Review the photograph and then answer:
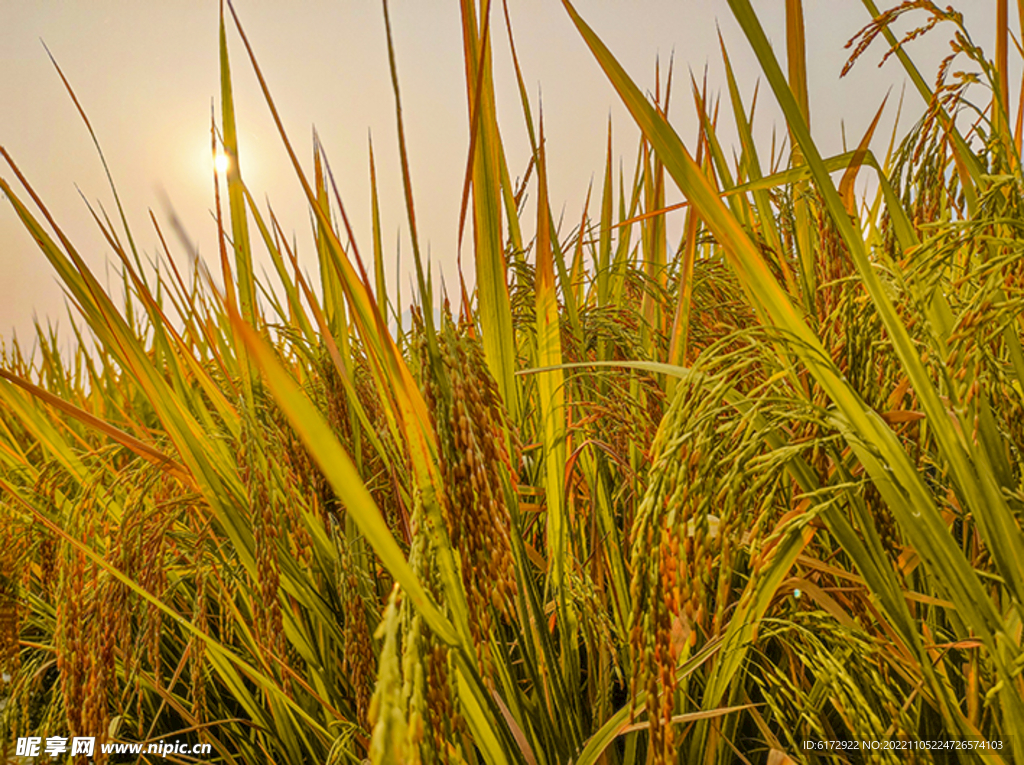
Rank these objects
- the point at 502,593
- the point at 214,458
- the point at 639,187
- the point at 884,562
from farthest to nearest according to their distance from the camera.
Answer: the point at 639,187 → the point at 214,458 → the point at 884,562 → the point at 502,593

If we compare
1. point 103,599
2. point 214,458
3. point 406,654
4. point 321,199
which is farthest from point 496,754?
point 321,199

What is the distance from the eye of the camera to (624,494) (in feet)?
3.05

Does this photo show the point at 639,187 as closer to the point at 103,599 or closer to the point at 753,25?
the point at 753,25

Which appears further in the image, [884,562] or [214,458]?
[214,458]

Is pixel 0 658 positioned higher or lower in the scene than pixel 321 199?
lower

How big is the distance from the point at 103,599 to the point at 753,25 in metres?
0.98

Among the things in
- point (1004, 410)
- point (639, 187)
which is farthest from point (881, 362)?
point (639, 187)

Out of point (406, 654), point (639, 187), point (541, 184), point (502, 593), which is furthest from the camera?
point (639, 187)

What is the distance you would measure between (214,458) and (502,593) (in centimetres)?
75

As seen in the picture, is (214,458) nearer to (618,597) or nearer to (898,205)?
(618,597)

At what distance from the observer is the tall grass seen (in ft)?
1.30

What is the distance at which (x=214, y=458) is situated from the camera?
0.95m

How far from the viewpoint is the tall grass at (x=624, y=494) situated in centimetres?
40

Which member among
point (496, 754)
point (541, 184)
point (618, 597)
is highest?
point (541, 184)
